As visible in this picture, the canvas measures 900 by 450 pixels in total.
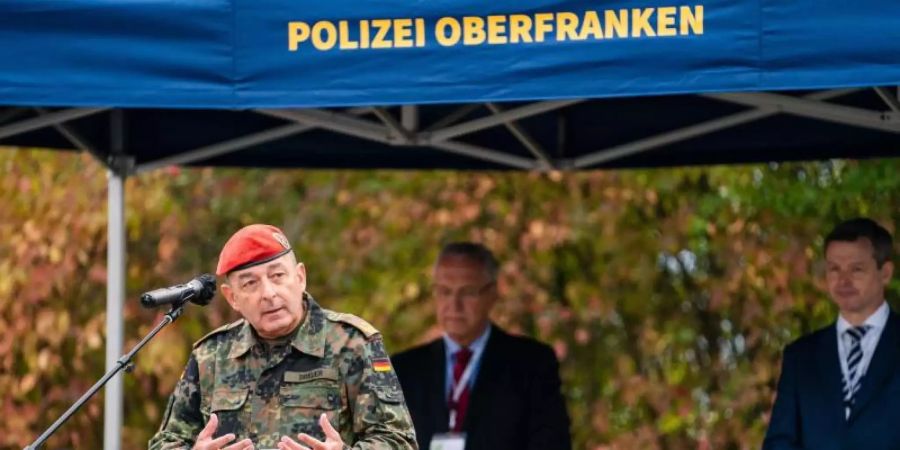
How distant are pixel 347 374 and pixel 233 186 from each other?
7.25 meters

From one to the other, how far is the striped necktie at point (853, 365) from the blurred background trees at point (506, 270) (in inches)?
135

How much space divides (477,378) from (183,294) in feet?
8.55

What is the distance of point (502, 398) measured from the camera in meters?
7.64

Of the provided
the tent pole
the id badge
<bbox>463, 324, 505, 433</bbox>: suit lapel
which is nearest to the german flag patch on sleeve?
the id badge

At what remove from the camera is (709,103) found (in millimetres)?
7613

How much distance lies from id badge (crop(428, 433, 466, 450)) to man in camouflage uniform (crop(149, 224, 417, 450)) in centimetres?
198

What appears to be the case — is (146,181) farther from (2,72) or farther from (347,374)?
(347,374)

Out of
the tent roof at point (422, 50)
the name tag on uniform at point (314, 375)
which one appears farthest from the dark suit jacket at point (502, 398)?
the name tag on uniform at point (314, 375)

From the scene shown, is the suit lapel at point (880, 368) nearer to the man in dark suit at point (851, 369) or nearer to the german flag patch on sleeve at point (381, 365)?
the man in dark suit at point (851, 369)

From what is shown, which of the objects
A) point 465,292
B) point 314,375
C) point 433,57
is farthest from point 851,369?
point 314,375

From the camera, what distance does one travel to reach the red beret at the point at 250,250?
5.42 meters

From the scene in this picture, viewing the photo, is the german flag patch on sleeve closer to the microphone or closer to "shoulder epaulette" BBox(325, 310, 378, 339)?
"shoulder epaulette" BBox(325, 310, 378, 339)

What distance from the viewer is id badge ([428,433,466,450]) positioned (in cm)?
743

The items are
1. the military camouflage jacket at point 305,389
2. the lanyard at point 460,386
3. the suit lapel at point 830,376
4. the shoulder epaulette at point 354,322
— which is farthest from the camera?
the lanyard at point 460,386
